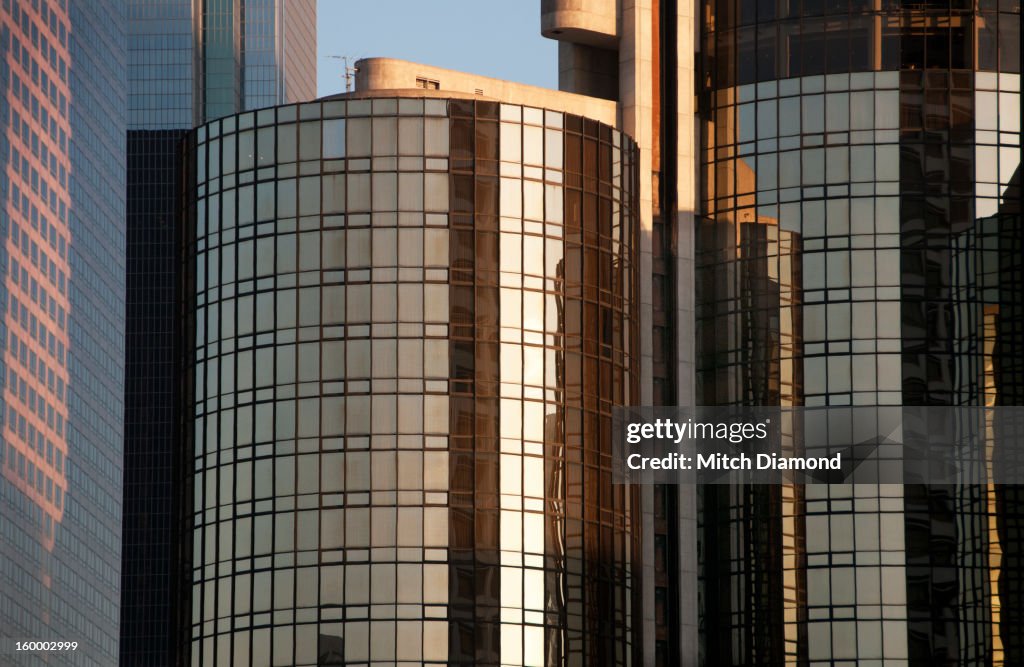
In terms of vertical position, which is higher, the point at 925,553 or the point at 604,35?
the point at 604,35

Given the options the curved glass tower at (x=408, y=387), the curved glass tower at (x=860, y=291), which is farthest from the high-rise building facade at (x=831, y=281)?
the curved glass tower at (x=408, y=387)

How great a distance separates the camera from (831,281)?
11569 cm

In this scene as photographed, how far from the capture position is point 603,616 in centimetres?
10881

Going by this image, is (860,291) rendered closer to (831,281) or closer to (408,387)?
(831,281)

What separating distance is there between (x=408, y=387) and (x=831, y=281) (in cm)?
2399

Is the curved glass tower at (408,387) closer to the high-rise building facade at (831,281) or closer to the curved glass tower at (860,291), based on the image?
the high-rise building facade at (831,281)

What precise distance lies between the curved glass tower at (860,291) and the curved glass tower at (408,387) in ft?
22.4

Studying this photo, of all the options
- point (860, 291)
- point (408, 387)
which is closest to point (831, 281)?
point (860, 291)

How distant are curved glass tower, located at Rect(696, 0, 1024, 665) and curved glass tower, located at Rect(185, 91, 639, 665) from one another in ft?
22.4

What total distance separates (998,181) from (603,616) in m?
32.2

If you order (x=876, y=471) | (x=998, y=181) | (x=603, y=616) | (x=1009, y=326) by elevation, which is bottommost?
(x=603, y=616)

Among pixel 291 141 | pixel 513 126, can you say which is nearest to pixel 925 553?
pixel 513 126

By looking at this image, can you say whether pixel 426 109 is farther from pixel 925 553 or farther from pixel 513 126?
pixel 925 553

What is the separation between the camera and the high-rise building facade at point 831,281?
Result: 4407 inches
